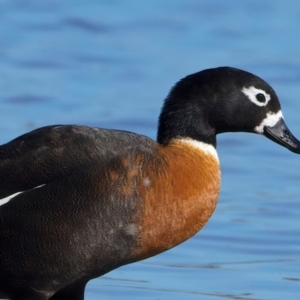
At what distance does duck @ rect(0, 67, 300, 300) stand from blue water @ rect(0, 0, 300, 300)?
4.08 ft

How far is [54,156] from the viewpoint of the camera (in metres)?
8.19

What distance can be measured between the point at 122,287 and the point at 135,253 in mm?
1381

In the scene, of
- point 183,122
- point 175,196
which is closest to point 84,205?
point 175,196

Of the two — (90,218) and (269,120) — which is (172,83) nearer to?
(269,120)

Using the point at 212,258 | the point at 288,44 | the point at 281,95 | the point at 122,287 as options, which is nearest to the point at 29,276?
the point at 122,287

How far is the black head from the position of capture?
27.8 feet

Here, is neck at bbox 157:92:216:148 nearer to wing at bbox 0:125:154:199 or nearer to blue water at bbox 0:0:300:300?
wing at bbox 0:125:154:199

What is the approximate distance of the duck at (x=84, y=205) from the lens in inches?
320

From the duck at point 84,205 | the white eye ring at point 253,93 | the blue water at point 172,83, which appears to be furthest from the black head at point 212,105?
the blue water at point 172,83

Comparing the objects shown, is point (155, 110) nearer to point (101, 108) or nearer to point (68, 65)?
point (101, 108)

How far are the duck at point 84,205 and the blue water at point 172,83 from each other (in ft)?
4.08

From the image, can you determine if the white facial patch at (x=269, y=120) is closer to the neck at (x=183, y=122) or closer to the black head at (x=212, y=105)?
the black head at (x=212, y=105)

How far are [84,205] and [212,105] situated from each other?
3.13 feet

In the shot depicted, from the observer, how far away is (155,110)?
43.4 feet
